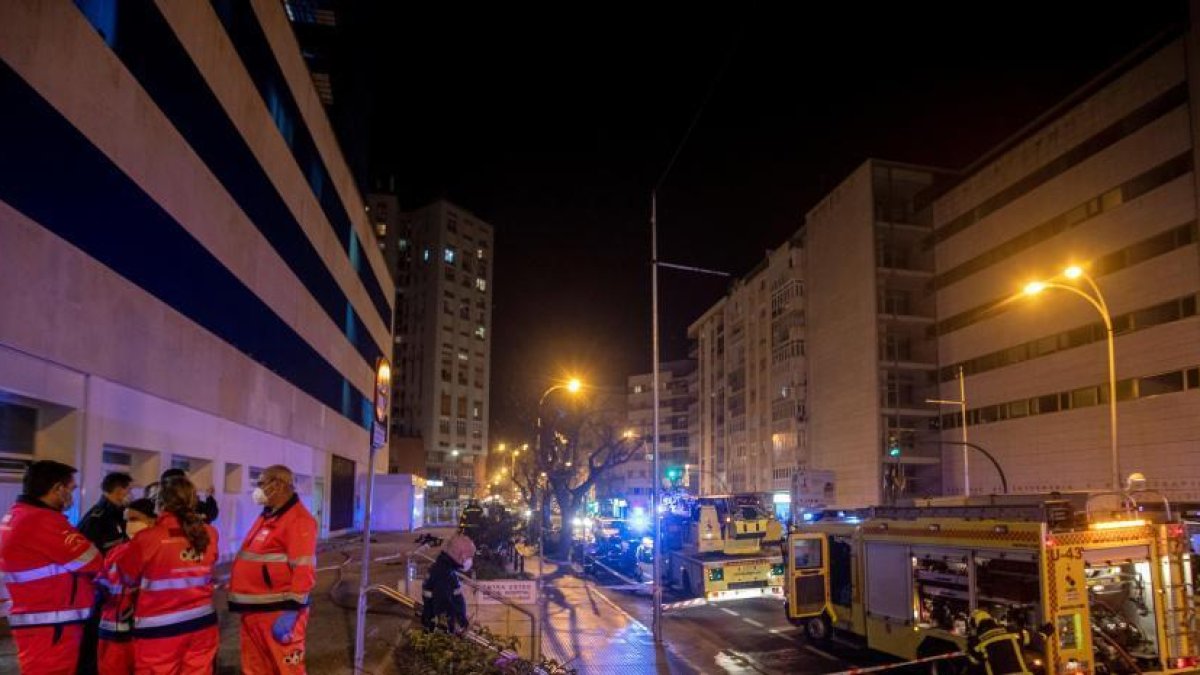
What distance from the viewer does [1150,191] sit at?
119ft

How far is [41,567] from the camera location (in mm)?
5480

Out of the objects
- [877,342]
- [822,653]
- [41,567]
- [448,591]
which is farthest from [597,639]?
[877,342]

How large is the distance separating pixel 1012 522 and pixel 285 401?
23528 mm

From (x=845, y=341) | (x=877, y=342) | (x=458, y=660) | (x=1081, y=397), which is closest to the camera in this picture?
(x=458, y=660)

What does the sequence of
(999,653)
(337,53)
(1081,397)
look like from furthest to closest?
(337,53) < (1081,397) < (999,653)

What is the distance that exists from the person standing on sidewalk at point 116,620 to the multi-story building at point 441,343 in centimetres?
9068

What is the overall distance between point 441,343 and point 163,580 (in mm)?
95111

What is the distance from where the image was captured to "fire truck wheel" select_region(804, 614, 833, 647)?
13.7 meters

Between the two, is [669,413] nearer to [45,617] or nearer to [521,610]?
[521,610]

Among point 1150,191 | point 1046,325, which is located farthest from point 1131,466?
point 1150,191

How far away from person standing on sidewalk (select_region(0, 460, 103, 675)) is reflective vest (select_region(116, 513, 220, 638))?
0.32 metres

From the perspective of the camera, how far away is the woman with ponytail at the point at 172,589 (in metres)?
5.48

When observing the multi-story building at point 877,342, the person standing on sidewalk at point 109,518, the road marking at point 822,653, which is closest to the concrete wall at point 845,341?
the multi-story building at point 877,342

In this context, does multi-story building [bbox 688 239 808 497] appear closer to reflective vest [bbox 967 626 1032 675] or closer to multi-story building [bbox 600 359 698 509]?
multi-story building [bbox 600 359 698 509]
